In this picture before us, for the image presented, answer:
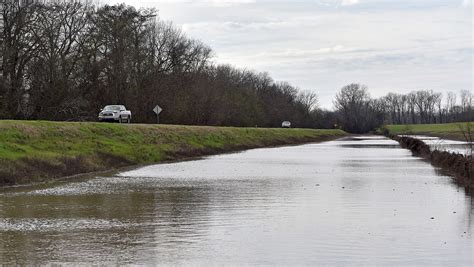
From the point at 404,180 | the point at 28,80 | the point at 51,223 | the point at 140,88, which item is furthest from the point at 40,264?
the point at 140,88

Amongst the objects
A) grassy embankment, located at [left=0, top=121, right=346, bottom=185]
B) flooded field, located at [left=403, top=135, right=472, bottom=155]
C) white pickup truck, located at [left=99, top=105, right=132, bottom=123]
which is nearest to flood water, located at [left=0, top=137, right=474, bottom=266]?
grassy embankment, located at [left=0, top=121, right=346, bottom=185]

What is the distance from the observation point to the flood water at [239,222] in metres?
10.4

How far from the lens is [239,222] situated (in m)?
14.0

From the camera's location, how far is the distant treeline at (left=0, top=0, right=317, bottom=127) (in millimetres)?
57094

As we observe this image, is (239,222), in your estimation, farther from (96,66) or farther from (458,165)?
(96,66)

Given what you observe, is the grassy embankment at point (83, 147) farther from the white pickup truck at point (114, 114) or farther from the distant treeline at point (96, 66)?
the distant treeline at point (96, 66)

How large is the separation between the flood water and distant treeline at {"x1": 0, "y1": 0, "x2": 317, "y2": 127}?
3583 cm

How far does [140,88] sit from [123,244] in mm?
64500

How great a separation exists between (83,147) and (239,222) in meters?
20.7

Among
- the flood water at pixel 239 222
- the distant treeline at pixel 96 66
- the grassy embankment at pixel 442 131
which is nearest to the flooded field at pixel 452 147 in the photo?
the flood water at pixel 239 222

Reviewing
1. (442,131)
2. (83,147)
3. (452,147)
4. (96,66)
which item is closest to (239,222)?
(83,147)

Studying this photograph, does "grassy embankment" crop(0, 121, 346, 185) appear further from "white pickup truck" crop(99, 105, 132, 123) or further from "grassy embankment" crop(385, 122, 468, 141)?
"grassy embankment" crop(385, 122, 468, 141)

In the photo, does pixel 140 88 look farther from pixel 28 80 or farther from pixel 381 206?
pixel 381 206

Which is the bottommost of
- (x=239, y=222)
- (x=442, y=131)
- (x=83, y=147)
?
(x=239, y=222)
